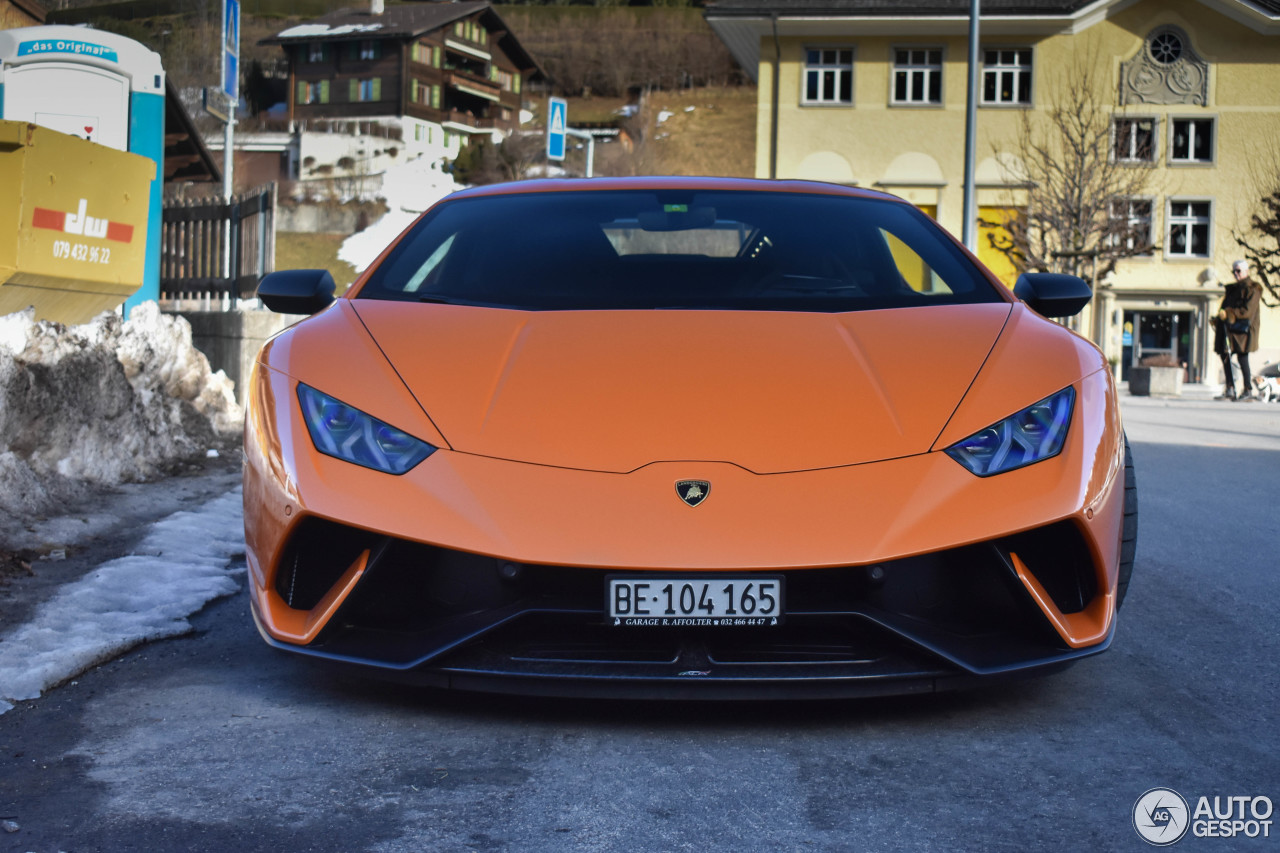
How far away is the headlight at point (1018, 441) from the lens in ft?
9.35

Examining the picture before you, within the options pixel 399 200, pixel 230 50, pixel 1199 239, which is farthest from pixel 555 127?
pixel 399 200

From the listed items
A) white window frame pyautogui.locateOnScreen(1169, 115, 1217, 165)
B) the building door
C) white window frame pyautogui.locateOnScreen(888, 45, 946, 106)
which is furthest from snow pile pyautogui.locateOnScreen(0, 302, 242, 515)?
white window frame pyautogui.locateOnScreen(1169, 115, 1217, 165)

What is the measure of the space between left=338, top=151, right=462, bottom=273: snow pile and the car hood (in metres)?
48.8

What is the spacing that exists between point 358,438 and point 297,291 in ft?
3.44

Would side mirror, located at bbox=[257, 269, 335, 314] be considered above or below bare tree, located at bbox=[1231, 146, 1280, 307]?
below

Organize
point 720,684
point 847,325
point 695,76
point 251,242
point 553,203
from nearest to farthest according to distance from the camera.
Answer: point 720,684 → point 847,325 → point 553,203 → point 251,242 → point 695,76

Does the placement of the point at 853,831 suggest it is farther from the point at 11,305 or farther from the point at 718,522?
the point at 11,305

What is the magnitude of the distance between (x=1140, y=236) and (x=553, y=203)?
33.7m

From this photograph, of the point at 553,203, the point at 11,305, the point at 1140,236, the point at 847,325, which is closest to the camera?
A: the point at 847,325

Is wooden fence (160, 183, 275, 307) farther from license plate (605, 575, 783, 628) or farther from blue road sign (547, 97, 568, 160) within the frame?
blue road sign (547, 97, 568, 160)

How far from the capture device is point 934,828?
7.36 ft

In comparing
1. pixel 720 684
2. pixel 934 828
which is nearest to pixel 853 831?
pixel 934 828

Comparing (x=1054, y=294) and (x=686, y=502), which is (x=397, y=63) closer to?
(x=1054, y=294)

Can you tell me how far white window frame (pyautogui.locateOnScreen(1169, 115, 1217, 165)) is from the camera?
3697 cm
